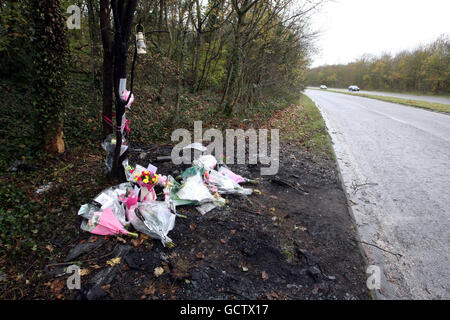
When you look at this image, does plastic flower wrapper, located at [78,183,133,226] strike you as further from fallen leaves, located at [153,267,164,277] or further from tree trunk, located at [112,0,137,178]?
tree trunk, located at [112,0,137,178]

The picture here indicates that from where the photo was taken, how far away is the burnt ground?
2.55 m

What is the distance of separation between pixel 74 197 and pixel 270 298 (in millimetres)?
3136

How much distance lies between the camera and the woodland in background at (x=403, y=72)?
30188mm

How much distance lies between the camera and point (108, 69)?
506 cm

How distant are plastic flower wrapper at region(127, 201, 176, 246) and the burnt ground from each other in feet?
0.35

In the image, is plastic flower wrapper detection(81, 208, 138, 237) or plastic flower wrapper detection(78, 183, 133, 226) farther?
plastic flower wrapper detection(78, 183, 133, 226)

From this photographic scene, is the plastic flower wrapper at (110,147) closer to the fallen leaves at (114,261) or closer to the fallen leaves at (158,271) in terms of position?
the fallen leaves at (114,261)

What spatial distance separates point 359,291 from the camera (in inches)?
104

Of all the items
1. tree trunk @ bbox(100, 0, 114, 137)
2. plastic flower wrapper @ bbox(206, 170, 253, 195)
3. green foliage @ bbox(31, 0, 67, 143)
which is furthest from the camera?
tree trunk @ bbox(100, 0, 114, 137)

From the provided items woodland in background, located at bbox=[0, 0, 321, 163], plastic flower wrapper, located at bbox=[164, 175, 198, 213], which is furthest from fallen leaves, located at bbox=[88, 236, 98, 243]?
woodland in background, located at bbox=[0, 0, 321, 163]

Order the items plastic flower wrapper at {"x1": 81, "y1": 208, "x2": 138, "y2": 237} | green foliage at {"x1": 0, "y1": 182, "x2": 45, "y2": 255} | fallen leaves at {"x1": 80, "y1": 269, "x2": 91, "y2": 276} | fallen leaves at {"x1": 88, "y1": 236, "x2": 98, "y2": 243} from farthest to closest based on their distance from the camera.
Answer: plastic flower wrapper at {"x1": 81, "y1": 208, "x2": 138, "y2": 237} < fallen leaves at {"x1": 88, "y1": 236, "x2": 98, "y2": 243} < green foliage at {"x1": 0, "y1": 182, "x2": 45, "y2": 255} < fallen leaves at {"x1": 80, "y1": 269, "x2": 91, "y2": 276}

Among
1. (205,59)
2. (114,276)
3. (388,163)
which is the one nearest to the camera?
(114,276)
